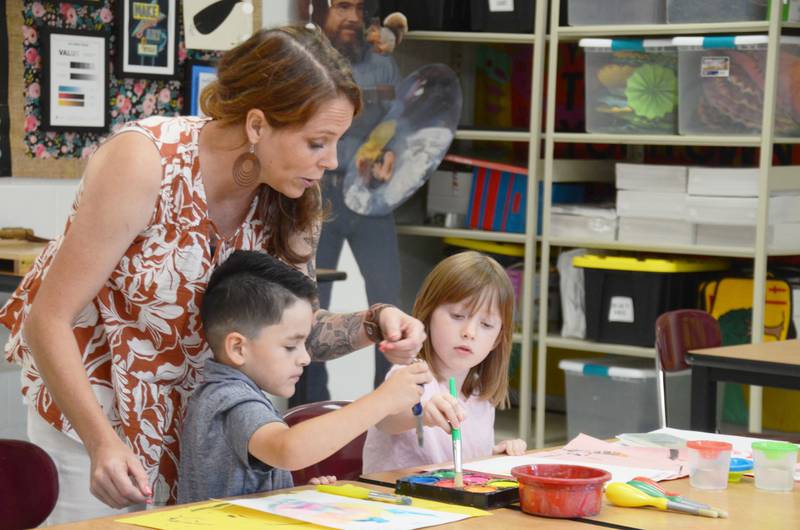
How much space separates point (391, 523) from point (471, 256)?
90 centimetres

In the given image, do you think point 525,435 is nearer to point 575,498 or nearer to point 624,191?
point 624,191

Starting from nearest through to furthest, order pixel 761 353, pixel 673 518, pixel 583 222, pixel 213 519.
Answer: pixel 213 519 < pixel 673 518 < pixel 761 353 < pixel 583 222

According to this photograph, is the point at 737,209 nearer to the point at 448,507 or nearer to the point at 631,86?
the point at 631,86

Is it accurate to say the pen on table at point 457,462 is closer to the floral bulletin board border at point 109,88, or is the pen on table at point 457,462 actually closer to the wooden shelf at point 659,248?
the floral bulletin board border at point 109,88

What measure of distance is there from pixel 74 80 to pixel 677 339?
1.98 metres

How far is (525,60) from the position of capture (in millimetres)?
5199

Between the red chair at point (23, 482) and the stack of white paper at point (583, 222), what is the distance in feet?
9.89

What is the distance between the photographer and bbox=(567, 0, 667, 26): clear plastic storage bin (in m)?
4.42

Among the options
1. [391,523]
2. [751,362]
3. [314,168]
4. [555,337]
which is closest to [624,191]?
[555,337]

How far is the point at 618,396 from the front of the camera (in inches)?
176

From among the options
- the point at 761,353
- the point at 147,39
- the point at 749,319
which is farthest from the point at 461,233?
the point at 761,353

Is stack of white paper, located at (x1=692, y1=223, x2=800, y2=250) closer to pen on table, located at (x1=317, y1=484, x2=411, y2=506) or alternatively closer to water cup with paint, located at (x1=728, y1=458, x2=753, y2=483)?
water cup with paint, located at (x1=728, y1=458, x2=753, y2=483)

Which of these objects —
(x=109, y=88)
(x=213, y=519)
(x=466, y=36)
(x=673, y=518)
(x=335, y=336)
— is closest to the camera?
(x=213, y=519)

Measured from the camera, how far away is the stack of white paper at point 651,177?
Result: 4.34m
